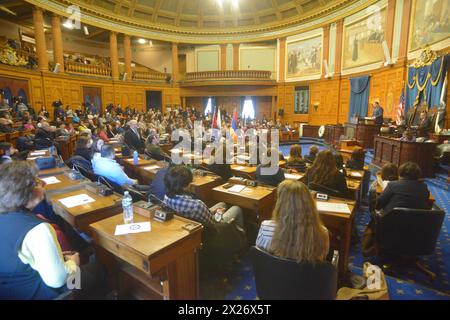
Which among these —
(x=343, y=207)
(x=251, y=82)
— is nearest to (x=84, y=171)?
(x=343, y=207)

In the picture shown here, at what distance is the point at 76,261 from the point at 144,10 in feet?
55.8

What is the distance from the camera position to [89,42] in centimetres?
1680

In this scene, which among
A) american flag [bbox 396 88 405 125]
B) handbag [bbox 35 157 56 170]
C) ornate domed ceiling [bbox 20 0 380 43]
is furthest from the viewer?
ornate domed ceiling [bbox 20 0 380 43]

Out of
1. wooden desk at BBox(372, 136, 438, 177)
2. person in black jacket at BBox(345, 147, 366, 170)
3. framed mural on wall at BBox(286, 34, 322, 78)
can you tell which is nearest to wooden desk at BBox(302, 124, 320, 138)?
framed mural on wall at BBox(286, 34, 322, 78)

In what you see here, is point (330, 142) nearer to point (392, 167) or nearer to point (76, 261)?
point (392, 167)

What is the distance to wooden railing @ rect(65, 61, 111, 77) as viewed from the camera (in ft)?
41.3

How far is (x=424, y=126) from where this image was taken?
714 cm

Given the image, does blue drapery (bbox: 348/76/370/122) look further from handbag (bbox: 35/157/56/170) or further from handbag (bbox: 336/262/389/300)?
handbag (bbox: 35/157/56/170)

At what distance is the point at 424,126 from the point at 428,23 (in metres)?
3.54

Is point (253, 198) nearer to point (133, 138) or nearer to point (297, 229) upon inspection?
point (297, 229)

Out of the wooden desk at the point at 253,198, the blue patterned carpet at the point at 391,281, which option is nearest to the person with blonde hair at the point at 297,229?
the blue patterned carpet at the point at 391,281

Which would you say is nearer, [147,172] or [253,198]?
[253,198]

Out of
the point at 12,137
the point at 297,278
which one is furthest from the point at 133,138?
the point at 297,278

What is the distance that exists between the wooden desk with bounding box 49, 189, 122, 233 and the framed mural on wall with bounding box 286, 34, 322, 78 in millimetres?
14499
